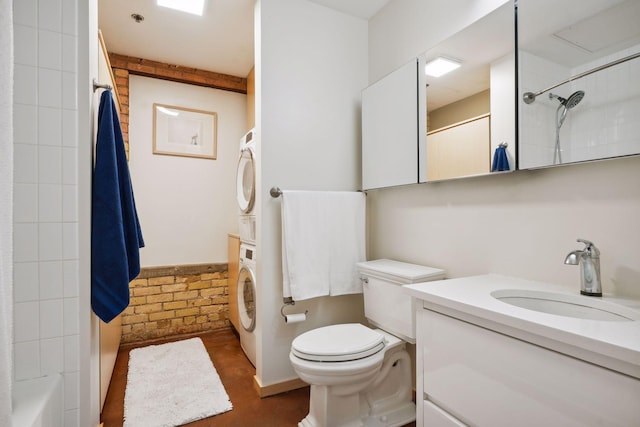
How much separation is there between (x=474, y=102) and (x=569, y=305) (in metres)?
1.01

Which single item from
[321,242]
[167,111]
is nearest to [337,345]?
[321,242]

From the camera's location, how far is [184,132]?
3.22m

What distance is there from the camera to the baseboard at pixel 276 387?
79.7 inches

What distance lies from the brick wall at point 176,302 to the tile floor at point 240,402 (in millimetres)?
380

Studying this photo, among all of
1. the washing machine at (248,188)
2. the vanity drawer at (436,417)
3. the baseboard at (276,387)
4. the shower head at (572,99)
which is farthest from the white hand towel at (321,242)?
the shower head at (572,99)

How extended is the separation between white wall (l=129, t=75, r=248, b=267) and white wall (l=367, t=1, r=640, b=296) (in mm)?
1801

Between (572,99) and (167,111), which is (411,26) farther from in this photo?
(167,111)

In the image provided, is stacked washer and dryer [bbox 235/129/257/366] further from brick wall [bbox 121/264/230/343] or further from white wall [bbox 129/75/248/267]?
white wall [bbox 129/75/248/267]

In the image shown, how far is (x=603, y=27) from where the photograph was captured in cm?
115

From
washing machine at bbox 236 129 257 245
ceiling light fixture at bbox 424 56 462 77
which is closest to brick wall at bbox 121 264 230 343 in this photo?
washing machine at bbox 236 129 257 245

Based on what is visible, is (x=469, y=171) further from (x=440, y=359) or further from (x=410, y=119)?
(x=440, y=359)

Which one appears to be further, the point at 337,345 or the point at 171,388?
the point at 171,388

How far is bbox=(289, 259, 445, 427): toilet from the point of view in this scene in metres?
1.53

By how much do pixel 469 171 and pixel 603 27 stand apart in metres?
0.70
